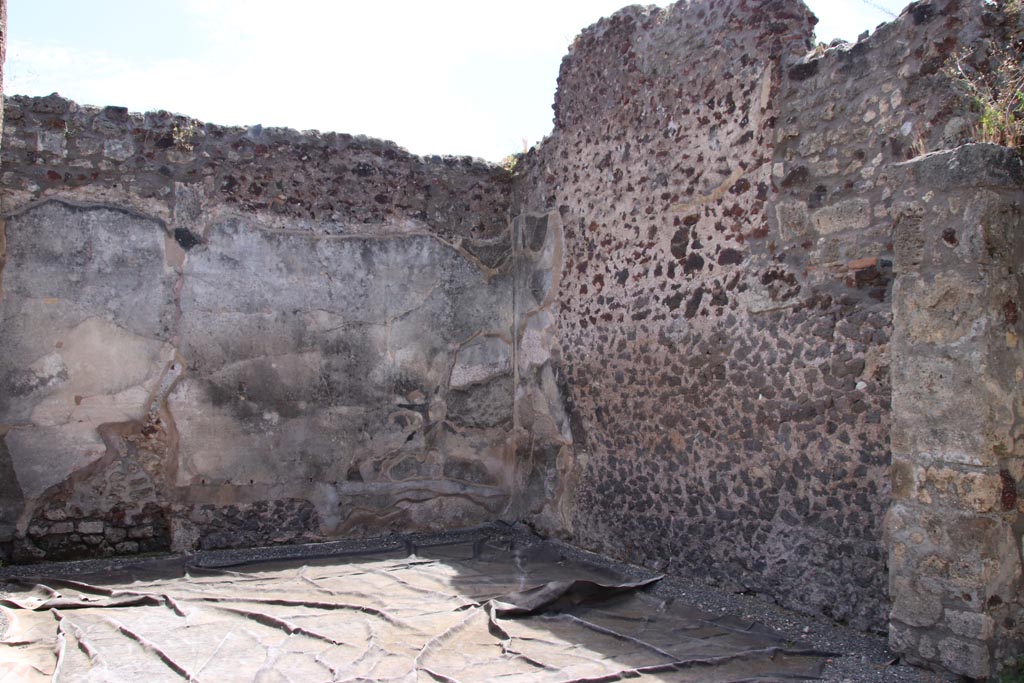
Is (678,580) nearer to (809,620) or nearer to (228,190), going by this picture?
(809,620)

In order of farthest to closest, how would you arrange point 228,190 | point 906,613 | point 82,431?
point 228,190, point 82,431, point 906,613

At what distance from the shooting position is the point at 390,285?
5.15m

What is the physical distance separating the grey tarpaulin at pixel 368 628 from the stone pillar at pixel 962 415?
0.48 metres

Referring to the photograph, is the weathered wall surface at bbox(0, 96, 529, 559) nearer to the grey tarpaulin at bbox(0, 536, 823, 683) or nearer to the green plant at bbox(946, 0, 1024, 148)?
the grey tarpaulin at bbox(0, 536, 823, 683)

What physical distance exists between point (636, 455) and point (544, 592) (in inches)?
41.2

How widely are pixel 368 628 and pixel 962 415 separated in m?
2.24

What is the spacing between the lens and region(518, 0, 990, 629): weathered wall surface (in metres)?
3.25

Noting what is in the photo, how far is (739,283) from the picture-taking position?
12.5ft

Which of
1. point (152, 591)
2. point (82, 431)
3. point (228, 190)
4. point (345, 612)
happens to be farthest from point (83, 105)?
point (345, 612)

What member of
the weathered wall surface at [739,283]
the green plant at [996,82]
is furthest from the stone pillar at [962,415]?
the weathered wall surface at [739,283]

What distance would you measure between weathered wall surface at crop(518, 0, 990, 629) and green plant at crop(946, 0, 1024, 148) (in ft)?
0.25

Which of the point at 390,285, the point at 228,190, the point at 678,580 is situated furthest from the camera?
the point at 390,285

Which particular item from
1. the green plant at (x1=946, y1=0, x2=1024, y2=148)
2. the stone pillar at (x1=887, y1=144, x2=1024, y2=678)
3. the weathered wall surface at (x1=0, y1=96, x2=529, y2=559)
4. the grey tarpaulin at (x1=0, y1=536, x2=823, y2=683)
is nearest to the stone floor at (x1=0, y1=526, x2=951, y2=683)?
the grey tarpaulin at (x1=0, y1=536, x2=823, y2=683)

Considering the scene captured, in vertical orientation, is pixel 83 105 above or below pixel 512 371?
above
